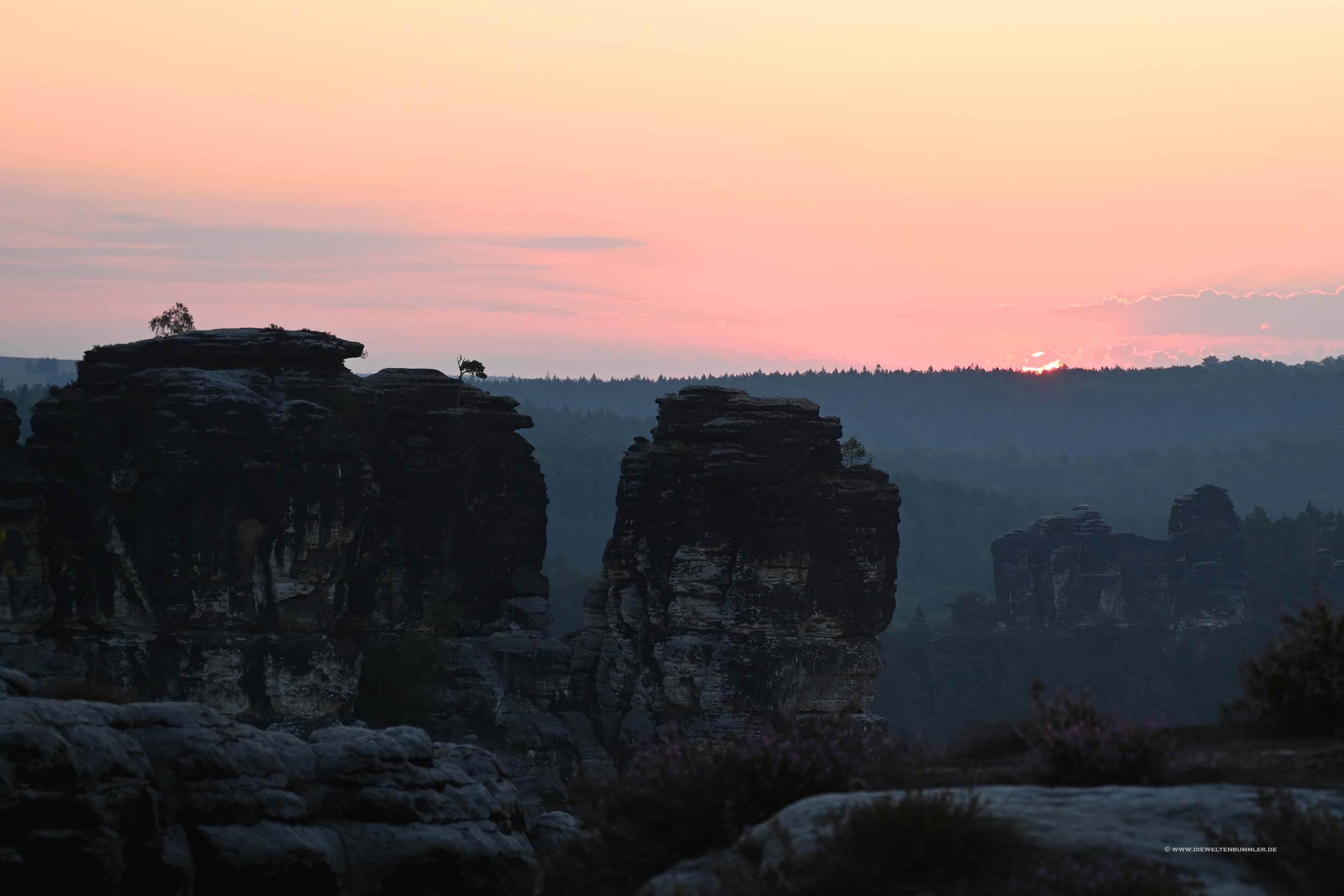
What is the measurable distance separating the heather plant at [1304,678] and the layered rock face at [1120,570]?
157 m

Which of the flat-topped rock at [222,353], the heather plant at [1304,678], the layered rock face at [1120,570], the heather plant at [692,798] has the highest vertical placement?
the flat-topped rock at [222,353]

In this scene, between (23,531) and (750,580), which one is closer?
(23,531)

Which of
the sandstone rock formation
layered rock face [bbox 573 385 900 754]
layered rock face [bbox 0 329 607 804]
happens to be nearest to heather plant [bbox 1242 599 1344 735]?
layered rock face [bbox 0 329 607 804]

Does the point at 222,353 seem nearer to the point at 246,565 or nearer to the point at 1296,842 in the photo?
the point at 246,565

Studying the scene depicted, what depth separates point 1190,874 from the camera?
46.1 feet

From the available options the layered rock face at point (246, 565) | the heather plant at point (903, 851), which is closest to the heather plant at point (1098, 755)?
the heather plant at point (903, 851)

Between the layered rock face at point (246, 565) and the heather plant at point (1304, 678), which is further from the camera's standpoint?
the layered rock face at point (246, 565)

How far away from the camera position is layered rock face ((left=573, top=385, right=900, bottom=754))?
269ft

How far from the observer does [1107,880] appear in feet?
44.7

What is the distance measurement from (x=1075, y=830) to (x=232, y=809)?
13.7 metres

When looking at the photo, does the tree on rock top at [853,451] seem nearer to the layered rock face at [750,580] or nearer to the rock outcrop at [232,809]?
the layered rock face at [750,580]

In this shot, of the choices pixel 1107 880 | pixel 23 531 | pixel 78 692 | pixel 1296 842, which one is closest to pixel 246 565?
pixel 23 531

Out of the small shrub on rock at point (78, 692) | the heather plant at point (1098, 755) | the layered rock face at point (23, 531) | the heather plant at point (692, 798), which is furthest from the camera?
the layered rock face at point (23, 531)

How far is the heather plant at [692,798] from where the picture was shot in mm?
16391
